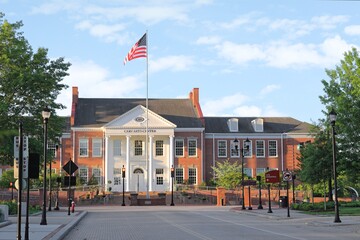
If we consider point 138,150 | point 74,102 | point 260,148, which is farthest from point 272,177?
point 74,102

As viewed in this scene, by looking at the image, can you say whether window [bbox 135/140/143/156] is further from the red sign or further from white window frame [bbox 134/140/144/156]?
the red sign

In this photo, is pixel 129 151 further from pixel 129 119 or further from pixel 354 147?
pixel 354 147

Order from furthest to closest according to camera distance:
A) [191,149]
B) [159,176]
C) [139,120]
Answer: [191,149] < [159,176] < [139,120]

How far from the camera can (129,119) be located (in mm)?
73375

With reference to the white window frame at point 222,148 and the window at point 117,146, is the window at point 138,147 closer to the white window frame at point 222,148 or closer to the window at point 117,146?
the window at point 117,146

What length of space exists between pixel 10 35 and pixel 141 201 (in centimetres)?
2484

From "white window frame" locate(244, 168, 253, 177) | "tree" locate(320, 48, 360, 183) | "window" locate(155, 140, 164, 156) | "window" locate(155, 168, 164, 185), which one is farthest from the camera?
"white window frame" locate(244, 168, 253, 177)

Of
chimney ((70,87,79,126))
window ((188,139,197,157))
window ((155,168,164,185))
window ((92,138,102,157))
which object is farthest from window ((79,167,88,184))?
window ((188,139,197,157))

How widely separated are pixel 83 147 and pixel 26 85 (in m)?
35.8

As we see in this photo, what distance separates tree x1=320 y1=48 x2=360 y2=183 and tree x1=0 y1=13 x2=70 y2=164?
1897 cm

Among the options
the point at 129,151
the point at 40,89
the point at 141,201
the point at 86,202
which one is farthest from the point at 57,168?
the point at 40,89

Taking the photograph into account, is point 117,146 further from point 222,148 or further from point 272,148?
point 272,148

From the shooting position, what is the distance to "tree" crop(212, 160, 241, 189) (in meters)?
67.8

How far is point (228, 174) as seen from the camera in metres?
68.6
